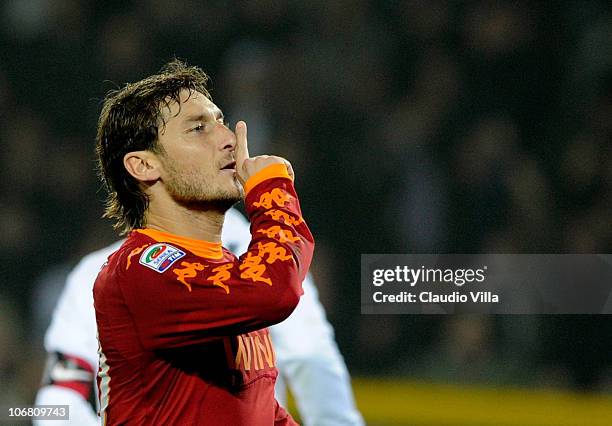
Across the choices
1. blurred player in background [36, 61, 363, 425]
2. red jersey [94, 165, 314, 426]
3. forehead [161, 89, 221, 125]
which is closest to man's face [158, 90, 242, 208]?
forehead [161, 89, 221, 125]

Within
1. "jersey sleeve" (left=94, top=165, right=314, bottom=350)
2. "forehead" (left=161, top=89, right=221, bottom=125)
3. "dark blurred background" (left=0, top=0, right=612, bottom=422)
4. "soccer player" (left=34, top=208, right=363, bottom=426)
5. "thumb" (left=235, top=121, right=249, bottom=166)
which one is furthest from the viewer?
"dark blurred background" (left=0, top=0, right=612, bottom=422)

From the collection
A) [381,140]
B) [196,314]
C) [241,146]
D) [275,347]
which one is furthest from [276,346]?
[196,314]

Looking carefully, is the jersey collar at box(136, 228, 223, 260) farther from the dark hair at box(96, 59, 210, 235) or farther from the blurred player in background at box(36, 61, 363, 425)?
A: the blurred player in background at box(36, 61, 363, 425)

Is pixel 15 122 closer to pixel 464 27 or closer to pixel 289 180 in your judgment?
pixel 464 27

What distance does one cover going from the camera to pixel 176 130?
207cm

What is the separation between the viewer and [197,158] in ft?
6.66

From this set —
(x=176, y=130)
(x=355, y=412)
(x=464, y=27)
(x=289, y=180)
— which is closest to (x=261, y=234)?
(x=289, y=180)

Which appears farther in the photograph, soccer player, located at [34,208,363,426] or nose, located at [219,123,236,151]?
soccer player, located at [34,208,363,426]

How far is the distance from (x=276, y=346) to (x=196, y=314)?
1767 mm

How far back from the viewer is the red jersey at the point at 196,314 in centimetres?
178

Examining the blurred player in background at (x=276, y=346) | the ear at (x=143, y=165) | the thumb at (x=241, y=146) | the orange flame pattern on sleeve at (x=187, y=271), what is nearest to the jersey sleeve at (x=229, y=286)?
the orange flame pattern on sleeve at (x=187, y=271)

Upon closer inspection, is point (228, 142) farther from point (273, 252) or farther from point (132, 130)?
point (273, 252)

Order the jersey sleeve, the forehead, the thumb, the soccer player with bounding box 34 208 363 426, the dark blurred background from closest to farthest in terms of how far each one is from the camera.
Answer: the jersey sleeve → the thumb → the forehead → the soccer player with bounding box 34 208 363 426 → the dark blurred background

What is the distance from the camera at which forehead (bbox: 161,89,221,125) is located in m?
2.08
